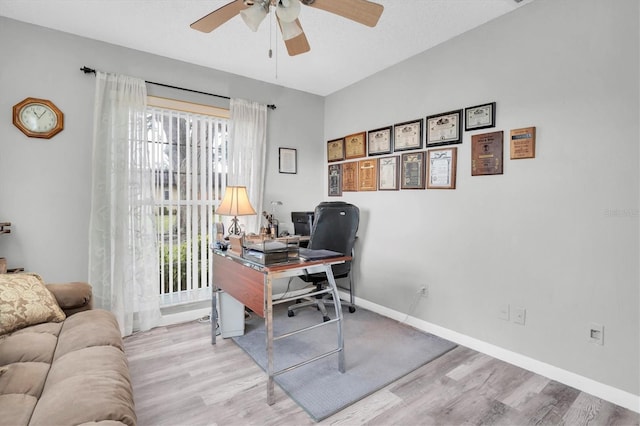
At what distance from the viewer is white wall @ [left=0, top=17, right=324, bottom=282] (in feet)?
7.95

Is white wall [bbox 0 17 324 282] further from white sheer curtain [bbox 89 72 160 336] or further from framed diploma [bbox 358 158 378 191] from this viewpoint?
framed diploma [bbox 358 158 378 191]

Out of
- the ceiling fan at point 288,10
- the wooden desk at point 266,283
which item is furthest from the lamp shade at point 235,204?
the ceiling fan at point 288,10

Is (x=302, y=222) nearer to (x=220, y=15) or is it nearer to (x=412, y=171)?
(x=412, y=171)

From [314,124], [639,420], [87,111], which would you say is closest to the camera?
[639,420]

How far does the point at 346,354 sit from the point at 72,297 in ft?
6.27

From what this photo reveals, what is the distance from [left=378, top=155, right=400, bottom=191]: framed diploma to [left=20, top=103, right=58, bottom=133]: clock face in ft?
9.40

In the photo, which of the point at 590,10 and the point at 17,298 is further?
the point at 590,10

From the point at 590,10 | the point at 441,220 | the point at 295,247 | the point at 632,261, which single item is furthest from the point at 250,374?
the point at 590,10

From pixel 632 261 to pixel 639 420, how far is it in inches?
33.2

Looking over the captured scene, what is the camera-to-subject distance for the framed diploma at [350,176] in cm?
368

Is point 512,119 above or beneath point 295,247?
above

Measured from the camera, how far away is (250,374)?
2.17 meters

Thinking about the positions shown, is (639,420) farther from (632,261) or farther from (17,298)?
(17,298)

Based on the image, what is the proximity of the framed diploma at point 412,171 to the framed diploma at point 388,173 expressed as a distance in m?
0.08
